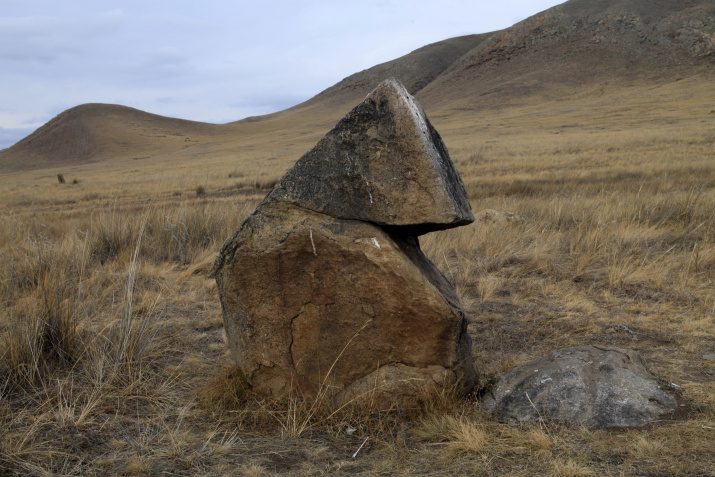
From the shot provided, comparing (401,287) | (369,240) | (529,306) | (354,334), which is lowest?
(529,306)

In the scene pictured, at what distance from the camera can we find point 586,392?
119 inches

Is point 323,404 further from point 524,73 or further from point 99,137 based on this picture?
point 99,137

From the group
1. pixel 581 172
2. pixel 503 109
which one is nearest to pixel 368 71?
pixel 503 109

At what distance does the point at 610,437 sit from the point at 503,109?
50357mm

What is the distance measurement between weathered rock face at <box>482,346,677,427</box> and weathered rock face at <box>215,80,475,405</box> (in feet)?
1.01

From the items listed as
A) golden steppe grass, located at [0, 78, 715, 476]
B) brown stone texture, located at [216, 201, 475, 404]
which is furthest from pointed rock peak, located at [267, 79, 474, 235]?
golden steppe grass, located at [0, 78, 715, 476]

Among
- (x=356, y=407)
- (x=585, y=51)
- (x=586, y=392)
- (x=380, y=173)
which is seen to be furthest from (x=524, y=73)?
(x=356, y=407)

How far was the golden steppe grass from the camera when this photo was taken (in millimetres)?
2664

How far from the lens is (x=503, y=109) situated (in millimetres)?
49938

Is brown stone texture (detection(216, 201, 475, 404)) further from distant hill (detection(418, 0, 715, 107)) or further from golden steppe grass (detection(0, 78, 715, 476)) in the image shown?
distant hill (detection(418, 0, 715, 107))

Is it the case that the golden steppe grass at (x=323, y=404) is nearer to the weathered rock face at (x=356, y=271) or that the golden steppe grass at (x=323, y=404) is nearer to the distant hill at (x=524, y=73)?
the weathered rock face at (x=356, y=271)

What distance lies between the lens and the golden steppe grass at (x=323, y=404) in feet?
8.74

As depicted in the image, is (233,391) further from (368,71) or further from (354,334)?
(368,71)

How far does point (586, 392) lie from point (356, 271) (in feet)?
4.70
